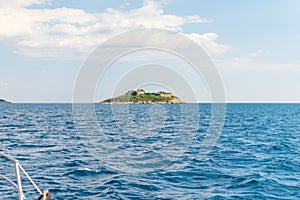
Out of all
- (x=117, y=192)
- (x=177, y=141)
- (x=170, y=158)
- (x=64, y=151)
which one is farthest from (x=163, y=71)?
(x=177, y=141)

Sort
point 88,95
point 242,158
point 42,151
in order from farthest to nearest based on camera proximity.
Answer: point 42,151
point 242,158
point 88,95

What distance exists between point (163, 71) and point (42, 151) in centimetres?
1239

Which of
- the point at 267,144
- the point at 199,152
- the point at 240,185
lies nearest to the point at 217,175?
the point at 240,185

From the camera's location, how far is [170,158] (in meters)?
23.8

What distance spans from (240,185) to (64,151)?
13942mm

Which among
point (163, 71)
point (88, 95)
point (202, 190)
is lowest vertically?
point (202, 190)

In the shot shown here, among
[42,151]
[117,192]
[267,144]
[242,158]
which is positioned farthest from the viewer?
[267,144]

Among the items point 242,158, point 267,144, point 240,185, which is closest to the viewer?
point 240,185

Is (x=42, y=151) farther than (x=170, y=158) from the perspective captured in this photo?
Yes

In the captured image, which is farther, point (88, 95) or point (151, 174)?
point (151, 174)

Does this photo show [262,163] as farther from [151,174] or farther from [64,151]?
[64,151]

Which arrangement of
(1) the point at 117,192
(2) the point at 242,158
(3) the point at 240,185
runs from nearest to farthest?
(1) the point at 117,192 → (3) the point at 240,185 → (2) the point at 242,158

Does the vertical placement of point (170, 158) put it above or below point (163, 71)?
below

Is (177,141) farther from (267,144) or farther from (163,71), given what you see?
(163,71)
